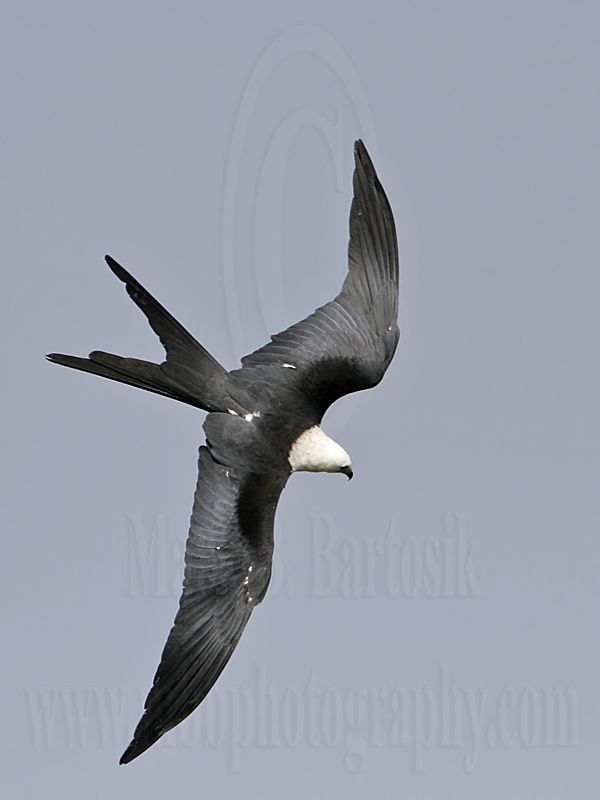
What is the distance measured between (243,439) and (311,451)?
2.37 feet

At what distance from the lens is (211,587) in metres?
14.3

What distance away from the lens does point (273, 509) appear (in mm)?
14797

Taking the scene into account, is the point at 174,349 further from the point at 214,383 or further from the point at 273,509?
the point at 273,509

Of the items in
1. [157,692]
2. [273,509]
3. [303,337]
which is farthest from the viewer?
[303,337]

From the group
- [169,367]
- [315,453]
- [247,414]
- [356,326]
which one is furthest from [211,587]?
[356,326]

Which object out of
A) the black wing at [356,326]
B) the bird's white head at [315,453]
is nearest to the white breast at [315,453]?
the bird's white head at [315,453]

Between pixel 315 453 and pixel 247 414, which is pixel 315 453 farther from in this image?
pixel 247 414

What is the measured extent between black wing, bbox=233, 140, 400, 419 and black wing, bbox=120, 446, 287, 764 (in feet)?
3.51

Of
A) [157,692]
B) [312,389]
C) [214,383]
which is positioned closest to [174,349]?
[214,383]

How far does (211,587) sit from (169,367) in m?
1.77

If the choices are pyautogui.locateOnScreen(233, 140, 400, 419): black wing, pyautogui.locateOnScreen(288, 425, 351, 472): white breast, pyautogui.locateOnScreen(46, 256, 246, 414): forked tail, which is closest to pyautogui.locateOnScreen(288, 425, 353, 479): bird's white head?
pyautogui.locateOnScreen(288, 425, 351, 472): white breast

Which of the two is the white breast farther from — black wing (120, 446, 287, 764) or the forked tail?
the forked tail

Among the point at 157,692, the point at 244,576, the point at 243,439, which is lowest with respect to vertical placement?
the point at 157,692

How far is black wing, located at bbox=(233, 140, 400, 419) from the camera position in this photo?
15.6 metres
